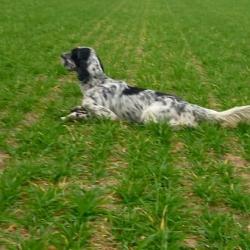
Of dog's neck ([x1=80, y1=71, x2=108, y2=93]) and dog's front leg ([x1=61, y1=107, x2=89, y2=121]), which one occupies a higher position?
dog's neck ([x1=80, y1=71, x2=108, y2=93])

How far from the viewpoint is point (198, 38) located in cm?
1905

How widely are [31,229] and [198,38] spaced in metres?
15.7

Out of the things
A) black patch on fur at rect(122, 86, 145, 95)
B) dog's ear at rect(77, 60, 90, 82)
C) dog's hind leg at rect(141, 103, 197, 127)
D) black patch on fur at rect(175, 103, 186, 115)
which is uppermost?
dog's ear at rect(77, 60, 90, 82)

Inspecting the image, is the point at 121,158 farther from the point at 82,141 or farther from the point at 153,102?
the point at 153,102

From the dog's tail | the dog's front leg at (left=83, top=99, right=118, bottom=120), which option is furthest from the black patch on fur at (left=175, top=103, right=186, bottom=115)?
the dog's front leg at (left=83, top=99, right=118, bottom=120)

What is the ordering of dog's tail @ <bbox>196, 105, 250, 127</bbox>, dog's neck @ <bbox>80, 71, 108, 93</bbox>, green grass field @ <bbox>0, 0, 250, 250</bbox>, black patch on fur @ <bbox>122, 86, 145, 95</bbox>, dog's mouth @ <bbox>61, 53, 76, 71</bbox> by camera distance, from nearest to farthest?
green grass field @ <bbox>0, 0, 250, 250</bbox>
dog's tail @ <bbox>196, 105, 250, 127</bbox>
black patch on fur @ <bbox>122, 86, 145, 95</bbox>
dog's neck @ <bbox>80, 71, 108, 93</bbox>
dog's mouth @ <bbox>61, 53, 76, 71</bbox>

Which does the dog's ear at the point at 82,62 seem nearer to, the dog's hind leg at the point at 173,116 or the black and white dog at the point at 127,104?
the black and white dog at the point at 127,104

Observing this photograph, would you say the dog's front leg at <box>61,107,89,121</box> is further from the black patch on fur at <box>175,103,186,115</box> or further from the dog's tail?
the dog's tail

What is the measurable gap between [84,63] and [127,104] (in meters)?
1.10

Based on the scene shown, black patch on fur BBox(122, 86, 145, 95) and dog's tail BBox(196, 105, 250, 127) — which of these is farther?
black patch on fur BBox(122, 86, 145, 95)

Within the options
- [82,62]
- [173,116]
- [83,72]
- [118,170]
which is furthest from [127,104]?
[118,170]

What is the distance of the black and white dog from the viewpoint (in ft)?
23.7

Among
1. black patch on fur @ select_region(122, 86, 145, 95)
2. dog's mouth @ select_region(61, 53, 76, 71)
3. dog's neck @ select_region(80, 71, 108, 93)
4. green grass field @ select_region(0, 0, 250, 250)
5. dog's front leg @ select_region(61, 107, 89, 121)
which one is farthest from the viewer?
dog's mouth @ select_region(61, 53, 76, 71)

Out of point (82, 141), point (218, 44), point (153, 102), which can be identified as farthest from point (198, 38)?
point (82, 141)
